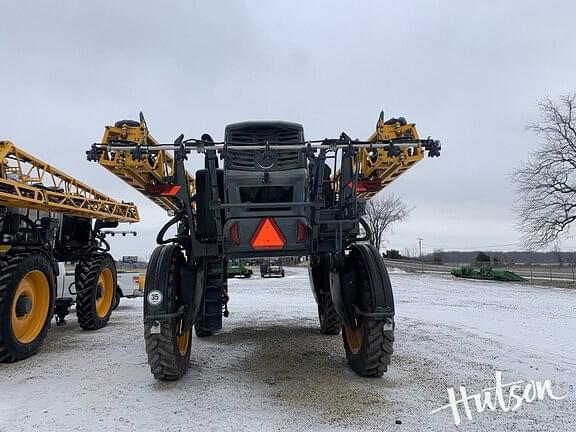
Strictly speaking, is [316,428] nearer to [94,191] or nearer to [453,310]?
[94,191]

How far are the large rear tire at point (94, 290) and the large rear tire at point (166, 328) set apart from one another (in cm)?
439

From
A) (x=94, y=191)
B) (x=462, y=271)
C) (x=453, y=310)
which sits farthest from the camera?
(x=462, y=271)

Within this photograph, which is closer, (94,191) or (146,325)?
(146,325)

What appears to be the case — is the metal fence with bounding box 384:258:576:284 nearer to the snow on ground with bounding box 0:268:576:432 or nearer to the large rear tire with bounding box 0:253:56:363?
the snow on ground with bounding box 0:268:576:432

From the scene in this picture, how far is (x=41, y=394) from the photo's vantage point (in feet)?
16.1

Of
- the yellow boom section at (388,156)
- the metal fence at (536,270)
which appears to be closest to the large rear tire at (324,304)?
the yellow boom section at (388,156)

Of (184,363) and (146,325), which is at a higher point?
(146,325)

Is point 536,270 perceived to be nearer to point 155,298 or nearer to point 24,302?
point 24,302

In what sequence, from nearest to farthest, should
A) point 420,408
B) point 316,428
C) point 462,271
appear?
point 316,428 < point 420,408 < point 462,271

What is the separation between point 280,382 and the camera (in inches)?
206

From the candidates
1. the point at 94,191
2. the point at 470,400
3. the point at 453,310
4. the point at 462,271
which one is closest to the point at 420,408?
the point at 470,400

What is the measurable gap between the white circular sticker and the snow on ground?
933mm

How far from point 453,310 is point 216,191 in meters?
9.16

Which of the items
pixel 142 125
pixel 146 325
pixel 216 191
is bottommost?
pixel 146 325
